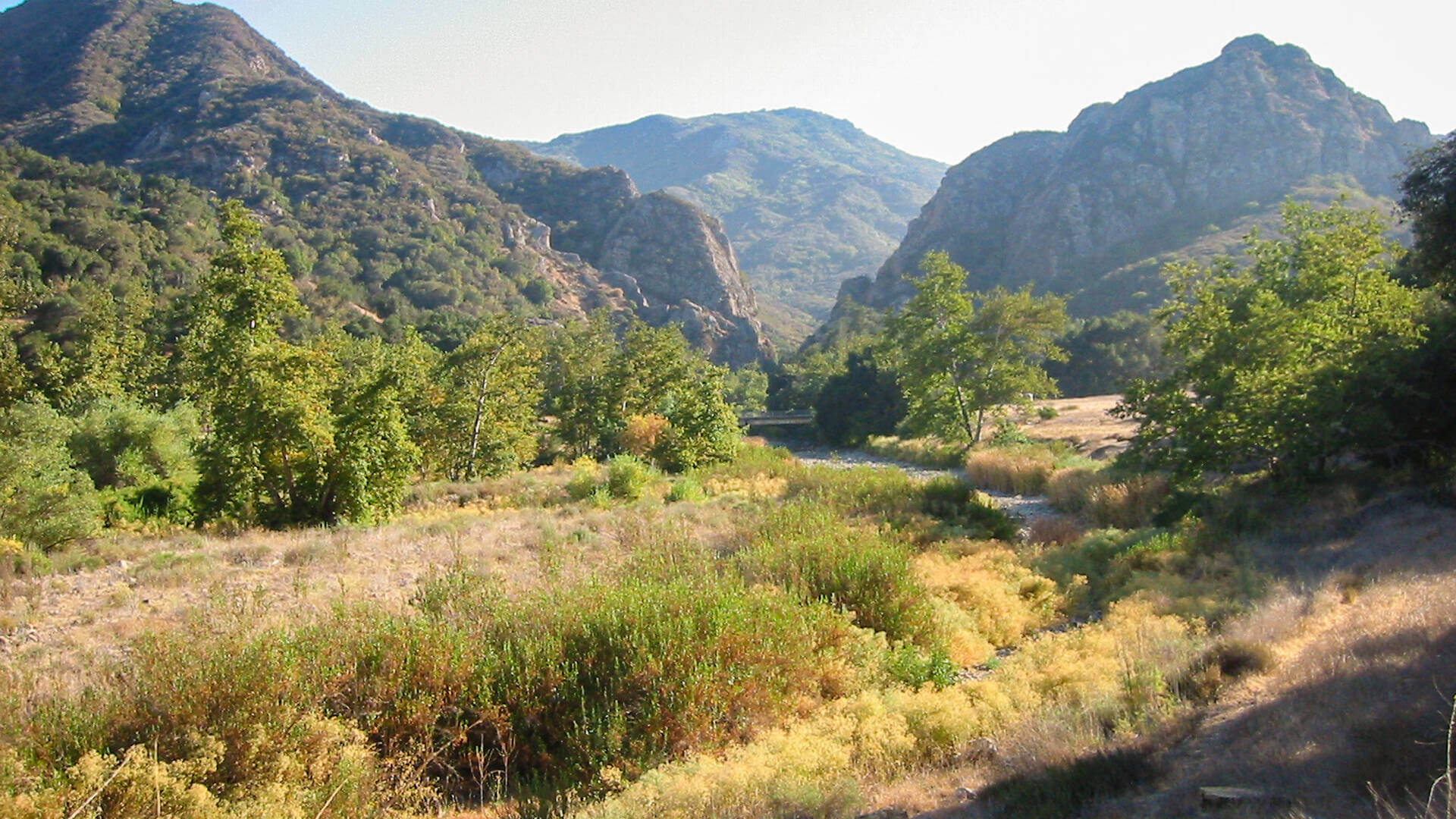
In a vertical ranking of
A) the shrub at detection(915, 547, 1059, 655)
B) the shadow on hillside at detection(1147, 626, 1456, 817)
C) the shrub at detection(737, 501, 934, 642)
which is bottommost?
the shrub at detection(915, 547, 1059, 655)

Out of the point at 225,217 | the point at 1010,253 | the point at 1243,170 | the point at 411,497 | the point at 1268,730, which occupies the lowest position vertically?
the point at 411,497

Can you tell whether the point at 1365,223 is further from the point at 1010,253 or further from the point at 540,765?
the point at 1010,253

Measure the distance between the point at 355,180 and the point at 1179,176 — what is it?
135 metres

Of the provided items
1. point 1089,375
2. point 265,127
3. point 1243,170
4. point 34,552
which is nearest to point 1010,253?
point 1243,170

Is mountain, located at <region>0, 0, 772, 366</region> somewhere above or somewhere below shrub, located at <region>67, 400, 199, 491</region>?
above

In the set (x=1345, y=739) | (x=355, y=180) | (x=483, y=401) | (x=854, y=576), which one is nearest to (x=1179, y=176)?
(x=355, y=180)

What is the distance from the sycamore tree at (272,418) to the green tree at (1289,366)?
15401mm

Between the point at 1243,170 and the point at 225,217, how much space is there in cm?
14736

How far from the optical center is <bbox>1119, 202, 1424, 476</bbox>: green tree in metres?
11.8

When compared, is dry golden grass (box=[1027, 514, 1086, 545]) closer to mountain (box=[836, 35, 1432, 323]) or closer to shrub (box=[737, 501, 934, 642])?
shrub (box=[737, 501, 934, 642])

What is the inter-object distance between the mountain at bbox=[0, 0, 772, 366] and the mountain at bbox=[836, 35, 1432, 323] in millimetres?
40172

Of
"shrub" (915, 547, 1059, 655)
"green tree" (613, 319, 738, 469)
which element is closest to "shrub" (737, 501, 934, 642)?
"shrub" (915, 547, 1059, 655)

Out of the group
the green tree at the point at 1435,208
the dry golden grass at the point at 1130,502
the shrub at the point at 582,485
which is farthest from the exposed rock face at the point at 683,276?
the green tree at the point at 1435,208

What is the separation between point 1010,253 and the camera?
138625 millimetres
